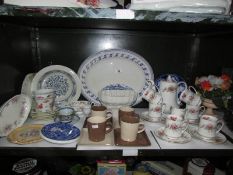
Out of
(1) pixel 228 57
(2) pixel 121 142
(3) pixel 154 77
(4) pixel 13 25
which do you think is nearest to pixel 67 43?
(4) pixel 13 25

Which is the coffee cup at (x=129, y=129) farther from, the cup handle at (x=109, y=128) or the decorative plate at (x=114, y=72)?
the decorative plate at (x=114, y=72)

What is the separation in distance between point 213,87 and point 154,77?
32cm

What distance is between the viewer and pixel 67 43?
3.85ft

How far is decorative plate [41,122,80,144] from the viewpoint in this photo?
77cm

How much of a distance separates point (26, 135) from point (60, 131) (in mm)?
124

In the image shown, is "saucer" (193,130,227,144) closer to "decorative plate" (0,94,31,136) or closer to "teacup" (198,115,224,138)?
"teacup" (198,115,224,138)

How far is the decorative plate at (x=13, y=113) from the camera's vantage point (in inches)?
32.5

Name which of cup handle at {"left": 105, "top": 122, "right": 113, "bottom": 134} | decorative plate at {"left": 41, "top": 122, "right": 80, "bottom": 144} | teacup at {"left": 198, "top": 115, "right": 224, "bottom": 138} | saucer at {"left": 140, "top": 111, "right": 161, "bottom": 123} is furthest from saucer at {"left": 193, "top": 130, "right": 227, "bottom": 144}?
decorative plate at {"left": 41, "top": 122, "right": 80, "bottom": 144}

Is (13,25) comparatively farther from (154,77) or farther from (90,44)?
(154,77)

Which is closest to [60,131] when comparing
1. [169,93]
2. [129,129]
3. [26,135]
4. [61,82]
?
[26,135]

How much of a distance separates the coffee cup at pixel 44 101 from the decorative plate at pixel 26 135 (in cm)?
8

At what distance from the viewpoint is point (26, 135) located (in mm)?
811

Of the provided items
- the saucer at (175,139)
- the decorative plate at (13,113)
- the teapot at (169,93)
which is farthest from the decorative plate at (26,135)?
the teapot at (169,93)

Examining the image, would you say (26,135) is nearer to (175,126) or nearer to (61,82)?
(61,82)
